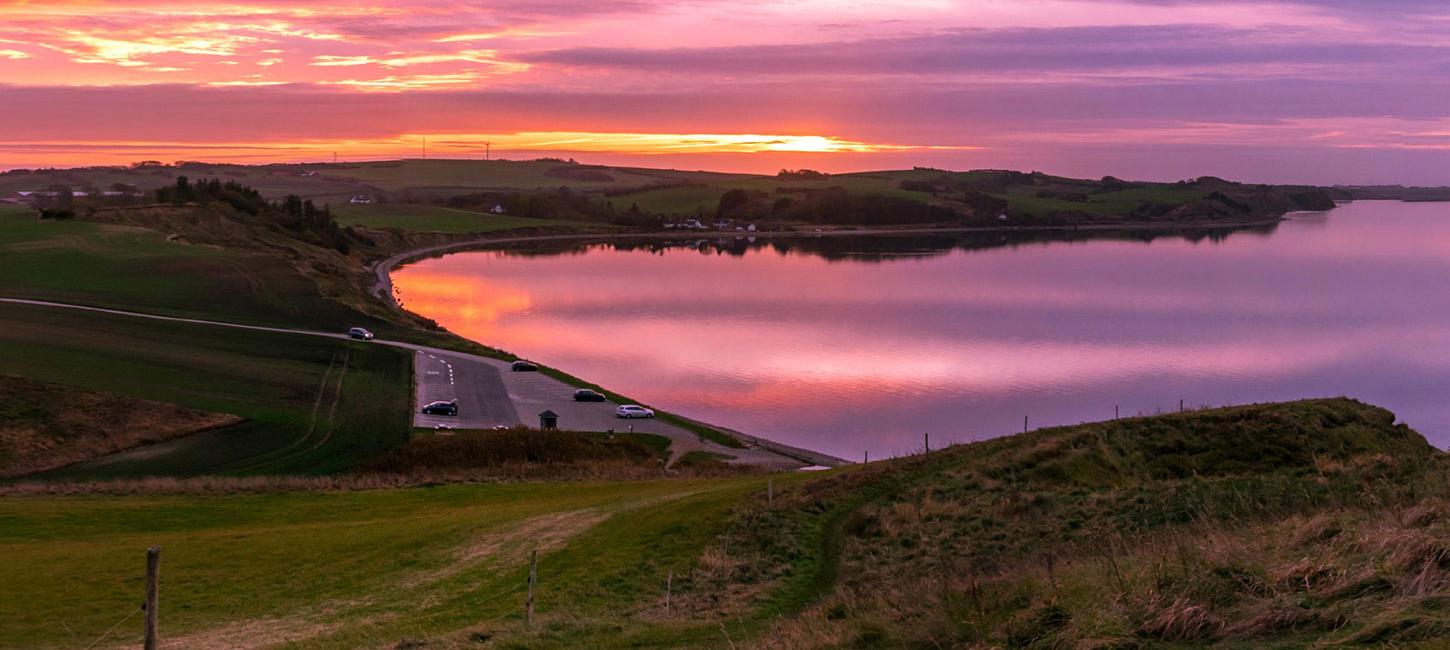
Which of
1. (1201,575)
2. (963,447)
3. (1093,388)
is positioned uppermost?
(1201,575)

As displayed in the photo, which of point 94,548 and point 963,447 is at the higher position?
point 963,447

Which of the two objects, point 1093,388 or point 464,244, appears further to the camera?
point 464,244

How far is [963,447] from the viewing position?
1972 centimetres

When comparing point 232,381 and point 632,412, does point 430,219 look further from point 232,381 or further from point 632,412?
point 632,412

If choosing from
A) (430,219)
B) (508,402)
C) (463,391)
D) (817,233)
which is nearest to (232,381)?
(463,391)

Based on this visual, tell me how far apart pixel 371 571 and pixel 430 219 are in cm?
14933

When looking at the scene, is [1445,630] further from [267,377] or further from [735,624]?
[267,377]

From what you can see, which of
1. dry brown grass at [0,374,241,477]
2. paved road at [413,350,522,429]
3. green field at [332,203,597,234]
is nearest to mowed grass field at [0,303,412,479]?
paved road at [413,350,522,429]

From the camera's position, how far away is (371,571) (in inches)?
627

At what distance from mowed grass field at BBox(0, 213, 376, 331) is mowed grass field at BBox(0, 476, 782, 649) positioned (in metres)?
38.0

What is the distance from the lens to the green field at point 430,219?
15038 cm

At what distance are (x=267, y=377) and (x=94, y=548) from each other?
25.4 metres

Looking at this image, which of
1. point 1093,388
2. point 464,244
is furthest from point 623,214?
point 1093,388

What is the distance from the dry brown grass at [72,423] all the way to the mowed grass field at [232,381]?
790 millimetres
